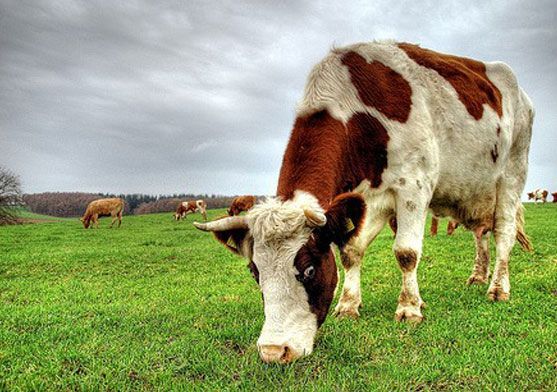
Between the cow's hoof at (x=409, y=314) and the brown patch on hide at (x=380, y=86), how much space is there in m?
2.23

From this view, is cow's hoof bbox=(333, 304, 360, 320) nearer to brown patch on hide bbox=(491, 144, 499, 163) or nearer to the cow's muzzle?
the cow's muzzle

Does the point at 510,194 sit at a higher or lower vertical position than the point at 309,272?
higher

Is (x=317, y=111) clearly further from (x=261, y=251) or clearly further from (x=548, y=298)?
(x=548, y=298)

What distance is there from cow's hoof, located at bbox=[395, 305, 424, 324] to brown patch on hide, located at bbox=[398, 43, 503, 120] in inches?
118

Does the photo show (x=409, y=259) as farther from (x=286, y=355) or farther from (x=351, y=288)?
(x=286, y=355)

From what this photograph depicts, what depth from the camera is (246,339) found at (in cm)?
455

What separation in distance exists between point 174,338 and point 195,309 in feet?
4.76

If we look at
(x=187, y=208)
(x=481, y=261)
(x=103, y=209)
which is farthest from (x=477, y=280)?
(x=187, y=208)

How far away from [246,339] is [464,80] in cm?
488

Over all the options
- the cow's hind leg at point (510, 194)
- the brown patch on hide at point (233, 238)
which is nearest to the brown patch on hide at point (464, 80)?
the cow's hind leg at point (510, 194)

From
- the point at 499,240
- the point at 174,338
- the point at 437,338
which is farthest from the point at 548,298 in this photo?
the point at 174,338

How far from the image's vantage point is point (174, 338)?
15.7 ft

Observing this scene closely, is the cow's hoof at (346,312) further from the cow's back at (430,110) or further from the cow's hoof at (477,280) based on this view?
the cow's hoof at (477,280)

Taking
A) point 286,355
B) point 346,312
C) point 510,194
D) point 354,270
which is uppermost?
point 510,194
